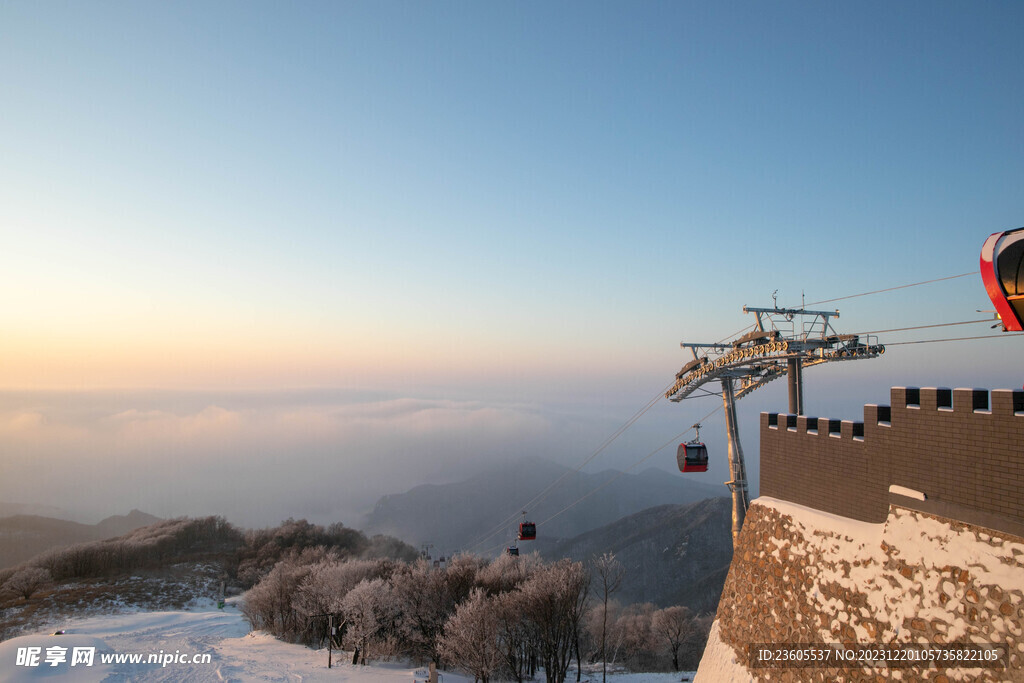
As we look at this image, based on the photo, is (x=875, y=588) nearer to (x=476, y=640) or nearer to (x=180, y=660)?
(x=476, y=640)

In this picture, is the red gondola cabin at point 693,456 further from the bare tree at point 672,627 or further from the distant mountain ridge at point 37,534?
the distant mountain ridge at point 37,534

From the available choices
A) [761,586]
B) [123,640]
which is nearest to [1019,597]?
[761,586]

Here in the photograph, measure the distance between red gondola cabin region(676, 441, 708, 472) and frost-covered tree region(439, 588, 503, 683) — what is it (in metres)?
13.4

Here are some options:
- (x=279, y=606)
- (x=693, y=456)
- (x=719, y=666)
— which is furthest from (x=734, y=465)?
(x=279, y=606)

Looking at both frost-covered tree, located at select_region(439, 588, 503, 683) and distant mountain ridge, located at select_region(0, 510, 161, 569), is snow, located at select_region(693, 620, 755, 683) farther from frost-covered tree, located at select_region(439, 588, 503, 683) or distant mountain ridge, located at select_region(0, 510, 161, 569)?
distant mountain ridge, located at select_region(0, 510, 161, 569)

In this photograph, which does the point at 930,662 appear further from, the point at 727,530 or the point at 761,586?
the point at 727,530

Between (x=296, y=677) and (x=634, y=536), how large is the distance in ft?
309

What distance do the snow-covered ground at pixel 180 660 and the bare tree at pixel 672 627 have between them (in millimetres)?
15537

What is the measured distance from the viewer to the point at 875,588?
7.31 meters

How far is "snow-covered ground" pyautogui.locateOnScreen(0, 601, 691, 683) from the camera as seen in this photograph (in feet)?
66.4

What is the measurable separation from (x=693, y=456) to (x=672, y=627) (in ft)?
103

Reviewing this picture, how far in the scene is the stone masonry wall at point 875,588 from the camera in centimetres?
603

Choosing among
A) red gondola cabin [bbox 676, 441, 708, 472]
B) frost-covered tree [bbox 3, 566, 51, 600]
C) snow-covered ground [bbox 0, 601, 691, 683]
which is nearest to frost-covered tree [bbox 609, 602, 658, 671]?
snow-covered ground [bbox 0, 601, 691, 683]

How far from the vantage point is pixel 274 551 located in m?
63.2
